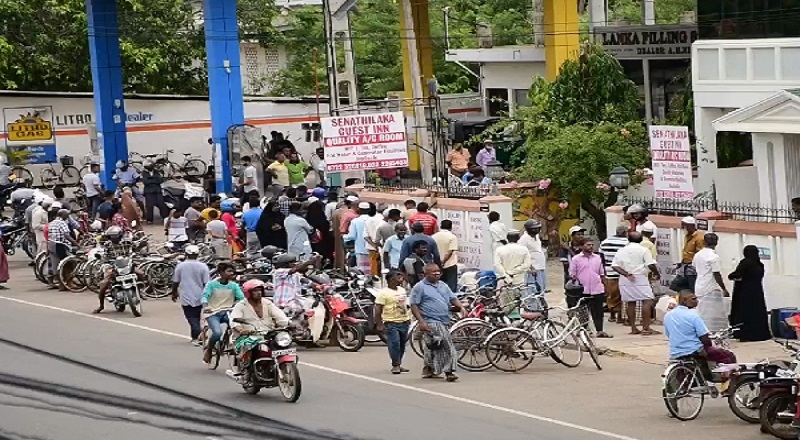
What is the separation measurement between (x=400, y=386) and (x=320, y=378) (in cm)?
126

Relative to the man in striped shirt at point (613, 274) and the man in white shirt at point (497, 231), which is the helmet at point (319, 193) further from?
the man in striped shirt at point (613, 274)

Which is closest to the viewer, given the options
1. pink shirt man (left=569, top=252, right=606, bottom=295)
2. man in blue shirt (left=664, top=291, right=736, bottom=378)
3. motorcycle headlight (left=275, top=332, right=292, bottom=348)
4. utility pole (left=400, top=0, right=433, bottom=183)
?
man in blue shirt (left=664, top=291, right=736, bottom=378)

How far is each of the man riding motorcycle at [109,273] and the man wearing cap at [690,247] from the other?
29.8 ft

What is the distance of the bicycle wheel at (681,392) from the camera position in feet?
54.9

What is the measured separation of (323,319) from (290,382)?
4.05 meters

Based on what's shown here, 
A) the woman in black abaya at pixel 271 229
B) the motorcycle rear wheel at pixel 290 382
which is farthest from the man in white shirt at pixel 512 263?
the woman in black abaya at pixel 271 229

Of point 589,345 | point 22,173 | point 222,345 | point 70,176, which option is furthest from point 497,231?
point 70,176

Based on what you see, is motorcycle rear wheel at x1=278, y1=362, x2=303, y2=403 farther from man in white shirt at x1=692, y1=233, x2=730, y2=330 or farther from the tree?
A: the tree

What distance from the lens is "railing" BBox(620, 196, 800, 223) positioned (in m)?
22.6

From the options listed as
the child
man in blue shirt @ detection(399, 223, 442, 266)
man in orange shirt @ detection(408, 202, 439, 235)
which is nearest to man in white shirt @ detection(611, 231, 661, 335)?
man in blue shirt @ detection(399, 223, 442, 266)

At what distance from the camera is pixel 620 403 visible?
59.2 ft

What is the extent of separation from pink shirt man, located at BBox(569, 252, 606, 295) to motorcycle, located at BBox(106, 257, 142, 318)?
7481 millimetres

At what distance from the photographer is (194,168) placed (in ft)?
158

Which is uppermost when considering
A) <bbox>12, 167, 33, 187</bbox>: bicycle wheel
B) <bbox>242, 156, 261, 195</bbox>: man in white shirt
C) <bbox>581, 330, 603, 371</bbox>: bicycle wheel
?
<bbox>12, 167, 33, 187</bbox>: bicycle wheel
